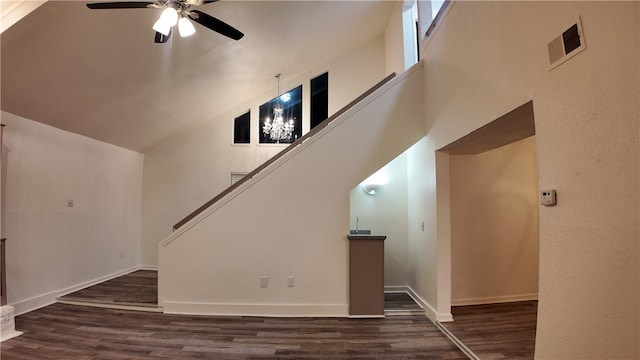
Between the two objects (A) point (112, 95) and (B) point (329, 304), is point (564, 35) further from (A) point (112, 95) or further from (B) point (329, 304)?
(A) point (112, 95)

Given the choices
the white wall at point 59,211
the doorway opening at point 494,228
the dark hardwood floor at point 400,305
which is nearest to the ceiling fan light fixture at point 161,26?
the white wall at point 59,211

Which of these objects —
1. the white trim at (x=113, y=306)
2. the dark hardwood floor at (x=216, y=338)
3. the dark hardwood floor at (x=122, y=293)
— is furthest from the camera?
the dark hardwood floor at (x=122, y=293)

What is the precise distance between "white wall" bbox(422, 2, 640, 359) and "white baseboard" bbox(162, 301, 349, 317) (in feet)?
7.56

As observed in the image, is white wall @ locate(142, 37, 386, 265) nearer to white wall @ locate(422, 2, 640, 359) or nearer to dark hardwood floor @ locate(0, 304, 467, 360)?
dark hardwood floor @ locate(0, 304, 467, 360)

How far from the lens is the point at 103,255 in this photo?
5102 millimetres

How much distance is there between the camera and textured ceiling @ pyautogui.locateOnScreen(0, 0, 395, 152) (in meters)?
2.90

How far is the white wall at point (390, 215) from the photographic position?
191 inches

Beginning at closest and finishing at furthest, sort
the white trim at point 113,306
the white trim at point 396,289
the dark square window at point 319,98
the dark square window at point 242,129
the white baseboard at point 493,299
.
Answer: the white trim at point 113,306 → the white baseboard at point 493,299 → the white trim at point 396,289 → the dark square window at point 319,98 → the dark square window at point 242,129

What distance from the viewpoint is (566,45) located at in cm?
157

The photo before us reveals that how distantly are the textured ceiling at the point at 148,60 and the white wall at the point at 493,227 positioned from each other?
329cm

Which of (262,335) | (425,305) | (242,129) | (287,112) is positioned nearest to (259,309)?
(262,335)

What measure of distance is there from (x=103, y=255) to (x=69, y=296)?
1002 mm

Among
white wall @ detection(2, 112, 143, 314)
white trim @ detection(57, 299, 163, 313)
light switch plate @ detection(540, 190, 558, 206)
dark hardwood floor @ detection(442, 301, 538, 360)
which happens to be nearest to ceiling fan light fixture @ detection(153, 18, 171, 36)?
white wall @ detection(2, 112, 143, 314)

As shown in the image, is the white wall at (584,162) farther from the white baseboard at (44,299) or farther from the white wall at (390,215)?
the white baseboard at (44,299)
